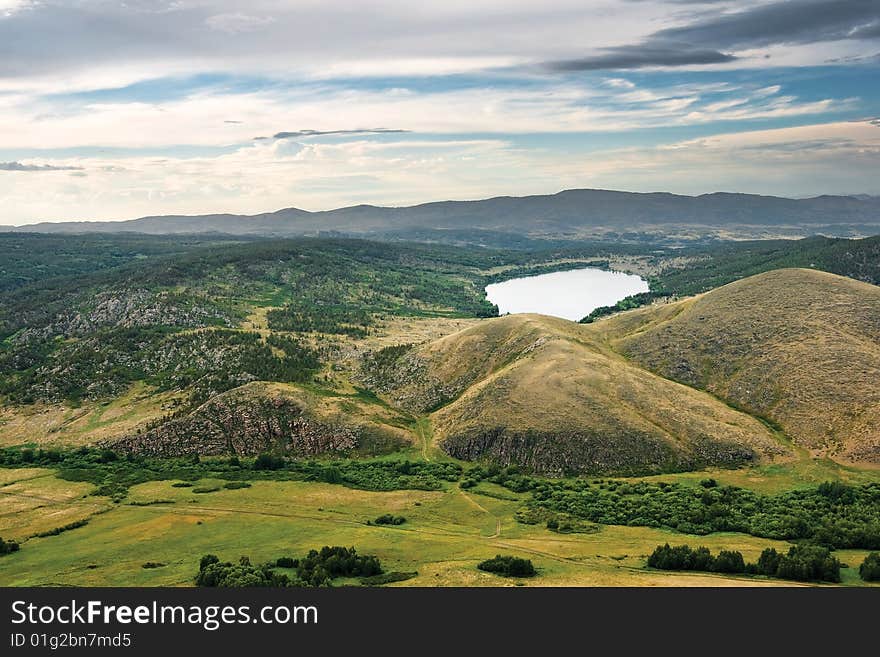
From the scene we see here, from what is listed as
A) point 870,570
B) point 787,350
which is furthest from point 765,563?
point 787,350

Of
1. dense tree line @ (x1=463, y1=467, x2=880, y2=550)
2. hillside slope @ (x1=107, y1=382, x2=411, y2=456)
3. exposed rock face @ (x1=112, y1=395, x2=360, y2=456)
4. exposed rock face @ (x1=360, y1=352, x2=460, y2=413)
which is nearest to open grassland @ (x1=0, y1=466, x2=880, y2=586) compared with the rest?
dense tree line @ (x1=463, y1=467, x2=880, y2=550)

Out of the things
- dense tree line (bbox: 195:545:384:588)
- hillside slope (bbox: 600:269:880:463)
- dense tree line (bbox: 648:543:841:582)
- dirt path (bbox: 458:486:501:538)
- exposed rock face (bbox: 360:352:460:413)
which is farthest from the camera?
exposed rock face (bbox: 360:352:460:413)

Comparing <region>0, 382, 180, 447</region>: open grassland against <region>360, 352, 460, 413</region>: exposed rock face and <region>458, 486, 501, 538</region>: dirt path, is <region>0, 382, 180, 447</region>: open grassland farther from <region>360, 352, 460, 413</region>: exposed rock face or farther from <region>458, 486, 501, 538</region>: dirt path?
<region>458, 486, 501, 538</region>: dirt path

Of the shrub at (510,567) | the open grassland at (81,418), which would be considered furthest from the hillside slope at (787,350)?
the open grassland at (81,418)

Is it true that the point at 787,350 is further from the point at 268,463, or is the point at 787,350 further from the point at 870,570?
the point at 268,463

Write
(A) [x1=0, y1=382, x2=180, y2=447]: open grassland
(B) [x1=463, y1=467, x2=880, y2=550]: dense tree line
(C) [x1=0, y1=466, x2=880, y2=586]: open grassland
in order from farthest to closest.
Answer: (A) [x1=0, y1=382, x2=180, y2=447]: open grassland → (B) [x1=463, y1=467, x2=880, y2=550]: dense tree line → (C) [x1=0, y1=466, x2=880, y2=586]: open grassland

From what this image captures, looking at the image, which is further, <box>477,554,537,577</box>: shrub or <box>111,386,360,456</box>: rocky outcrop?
<box>111,386,360,456</box>: rocky outcrop

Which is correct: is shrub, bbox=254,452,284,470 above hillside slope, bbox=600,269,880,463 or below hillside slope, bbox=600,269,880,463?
below
